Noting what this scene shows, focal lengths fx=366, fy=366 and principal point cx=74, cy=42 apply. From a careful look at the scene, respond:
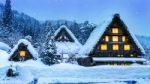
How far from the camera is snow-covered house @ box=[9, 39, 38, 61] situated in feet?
218

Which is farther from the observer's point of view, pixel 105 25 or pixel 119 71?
pixel 105 25

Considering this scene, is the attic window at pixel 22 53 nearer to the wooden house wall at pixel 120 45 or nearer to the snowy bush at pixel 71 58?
the snowy bush at pixel 71 58

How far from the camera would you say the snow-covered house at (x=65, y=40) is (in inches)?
3012

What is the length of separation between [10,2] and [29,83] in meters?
117

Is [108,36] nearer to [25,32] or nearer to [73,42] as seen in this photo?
[73,42]

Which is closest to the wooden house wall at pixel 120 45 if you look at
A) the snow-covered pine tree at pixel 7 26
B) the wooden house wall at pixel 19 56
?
the wooden house wall at pixel 19 56

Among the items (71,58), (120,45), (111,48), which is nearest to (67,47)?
(71,58)

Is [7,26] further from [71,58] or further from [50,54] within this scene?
[50,54]

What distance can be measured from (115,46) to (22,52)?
17135 mm

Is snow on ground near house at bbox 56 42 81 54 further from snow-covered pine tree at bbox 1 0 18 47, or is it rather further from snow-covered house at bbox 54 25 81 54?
snow-covered pine tree at bbox 1 0 18 47

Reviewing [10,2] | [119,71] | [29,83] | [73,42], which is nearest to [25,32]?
[10,2]

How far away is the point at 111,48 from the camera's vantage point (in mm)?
66688

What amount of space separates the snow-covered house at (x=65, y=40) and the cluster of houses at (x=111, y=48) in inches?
325

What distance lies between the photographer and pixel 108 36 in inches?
2598
